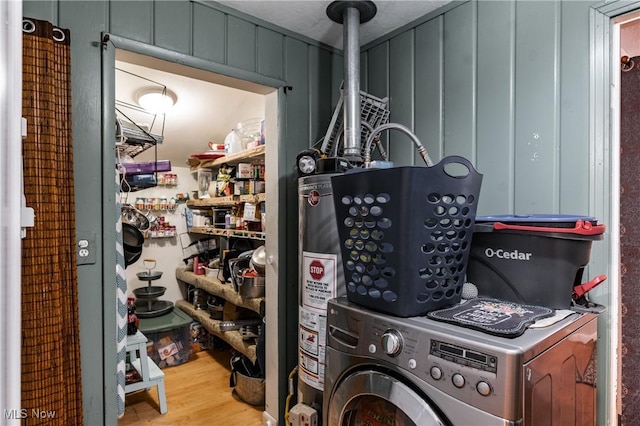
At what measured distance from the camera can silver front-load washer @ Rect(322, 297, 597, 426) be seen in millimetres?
805

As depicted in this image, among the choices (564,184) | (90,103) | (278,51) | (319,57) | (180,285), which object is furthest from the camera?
(180,285)

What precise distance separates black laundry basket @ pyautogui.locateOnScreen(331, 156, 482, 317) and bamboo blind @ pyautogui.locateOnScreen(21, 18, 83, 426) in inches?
40.8

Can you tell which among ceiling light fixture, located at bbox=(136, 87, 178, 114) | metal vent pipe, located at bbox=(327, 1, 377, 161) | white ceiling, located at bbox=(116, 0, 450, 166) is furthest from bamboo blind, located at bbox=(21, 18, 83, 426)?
ceiling light fixture, located at bbox=(136, 87, 178, 114)

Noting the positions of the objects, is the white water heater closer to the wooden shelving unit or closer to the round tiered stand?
the wooden shelving unit

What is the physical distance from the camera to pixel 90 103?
1.49 metres

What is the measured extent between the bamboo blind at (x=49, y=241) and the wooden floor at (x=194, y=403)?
108 centimetres

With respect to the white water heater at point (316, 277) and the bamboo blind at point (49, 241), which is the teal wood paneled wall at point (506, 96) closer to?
the white water heater at point (316, 277)

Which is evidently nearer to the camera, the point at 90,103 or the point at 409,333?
the point at 409,333

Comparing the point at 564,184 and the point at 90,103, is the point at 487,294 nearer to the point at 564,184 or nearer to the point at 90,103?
the point at 564,184

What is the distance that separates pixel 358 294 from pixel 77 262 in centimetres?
111

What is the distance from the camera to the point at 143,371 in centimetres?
237

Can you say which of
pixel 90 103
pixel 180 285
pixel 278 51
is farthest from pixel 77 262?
pixel 180 285

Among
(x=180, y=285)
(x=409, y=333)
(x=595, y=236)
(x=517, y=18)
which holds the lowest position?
(x=180, y=285)

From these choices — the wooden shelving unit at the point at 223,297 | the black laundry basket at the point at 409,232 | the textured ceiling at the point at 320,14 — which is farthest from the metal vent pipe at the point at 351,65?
the wooden shelving unit at the point at 223,297
